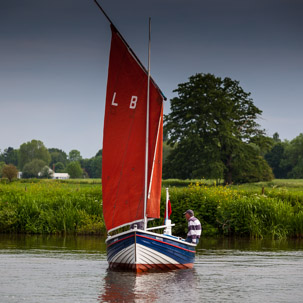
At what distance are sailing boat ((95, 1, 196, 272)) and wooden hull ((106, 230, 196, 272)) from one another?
0.10 ft

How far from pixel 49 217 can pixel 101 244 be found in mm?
5470

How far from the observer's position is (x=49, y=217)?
3381 cm

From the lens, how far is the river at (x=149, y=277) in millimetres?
15641

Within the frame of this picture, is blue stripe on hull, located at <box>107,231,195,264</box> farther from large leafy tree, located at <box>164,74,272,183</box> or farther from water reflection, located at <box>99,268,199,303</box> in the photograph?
large leafy tree, located at <box>164,74,272,183</box>

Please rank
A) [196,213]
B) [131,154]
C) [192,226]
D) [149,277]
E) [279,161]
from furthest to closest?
1. [279,161]
2. [196,213]
3. [192,226]
4. [131,154]
5. [149,277]

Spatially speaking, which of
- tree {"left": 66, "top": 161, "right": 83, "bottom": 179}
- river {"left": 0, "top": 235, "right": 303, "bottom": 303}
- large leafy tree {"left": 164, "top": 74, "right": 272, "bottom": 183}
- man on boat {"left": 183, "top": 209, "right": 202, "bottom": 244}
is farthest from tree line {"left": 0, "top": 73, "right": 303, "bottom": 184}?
tree {"left": 66, "top": 161, "right": 83, "bottom": 179}

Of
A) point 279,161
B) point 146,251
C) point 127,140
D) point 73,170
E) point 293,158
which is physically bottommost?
point 146,251

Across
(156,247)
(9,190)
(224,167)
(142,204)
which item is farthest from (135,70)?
(224,167)

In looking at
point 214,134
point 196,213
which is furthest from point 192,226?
point 214,134

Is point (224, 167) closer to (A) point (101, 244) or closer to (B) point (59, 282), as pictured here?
(A) point (101, 244)

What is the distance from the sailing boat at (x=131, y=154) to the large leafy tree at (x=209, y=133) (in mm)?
42047

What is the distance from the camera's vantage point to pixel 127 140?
65.4 ft

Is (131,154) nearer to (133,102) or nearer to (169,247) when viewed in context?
(133,102)

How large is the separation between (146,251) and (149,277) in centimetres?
84
